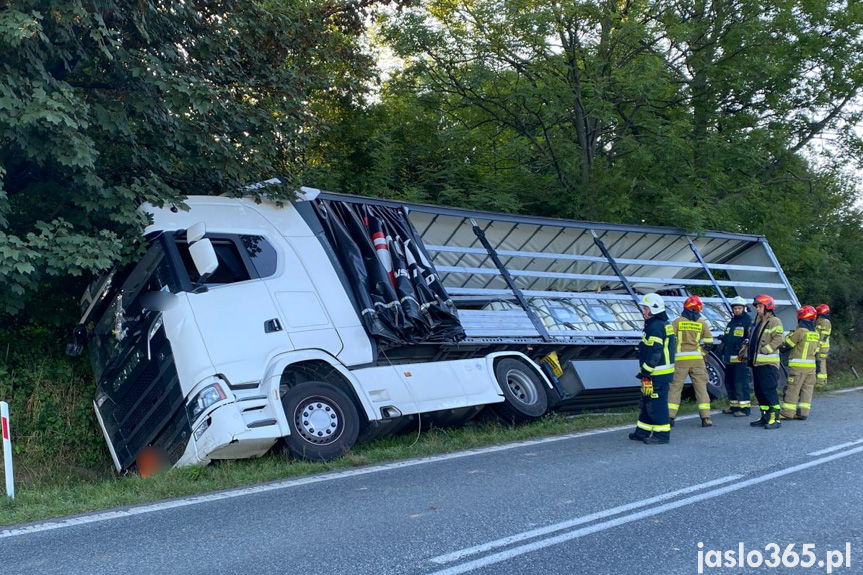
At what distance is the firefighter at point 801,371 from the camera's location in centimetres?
1026

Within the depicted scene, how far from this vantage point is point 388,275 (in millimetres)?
8430

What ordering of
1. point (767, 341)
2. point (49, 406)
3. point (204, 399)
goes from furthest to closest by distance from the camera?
point (767, 341)
point (49, 406)
point (204, 399)

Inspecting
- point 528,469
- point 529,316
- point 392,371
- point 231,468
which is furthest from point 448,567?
point 529,316

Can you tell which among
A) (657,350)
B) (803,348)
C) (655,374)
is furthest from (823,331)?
(655,374)

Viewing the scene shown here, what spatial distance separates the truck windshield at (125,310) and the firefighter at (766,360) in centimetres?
703

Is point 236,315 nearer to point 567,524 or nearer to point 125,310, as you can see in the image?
point 125,310

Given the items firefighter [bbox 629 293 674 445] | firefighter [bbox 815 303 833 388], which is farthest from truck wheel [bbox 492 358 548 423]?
firefighter [bbox 815 303 833 388]

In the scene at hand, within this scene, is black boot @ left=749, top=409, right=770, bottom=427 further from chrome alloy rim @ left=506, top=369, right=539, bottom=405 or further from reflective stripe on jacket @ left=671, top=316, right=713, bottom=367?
chrome alloy rim @ left=506, top=369, right=539, bottom=405

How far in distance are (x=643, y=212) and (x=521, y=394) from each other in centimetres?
679

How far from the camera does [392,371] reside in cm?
789

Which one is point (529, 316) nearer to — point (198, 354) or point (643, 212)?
point (198, 354)

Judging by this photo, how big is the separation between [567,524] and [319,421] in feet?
9.87

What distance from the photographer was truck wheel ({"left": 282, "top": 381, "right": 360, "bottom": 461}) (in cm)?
700

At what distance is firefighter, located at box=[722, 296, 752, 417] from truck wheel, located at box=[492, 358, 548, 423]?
118 inches
